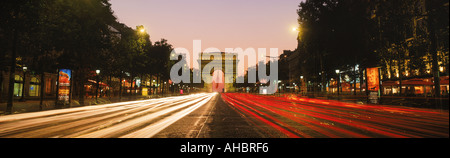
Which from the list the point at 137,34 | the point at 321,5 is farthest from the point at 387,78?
the point at 137,34

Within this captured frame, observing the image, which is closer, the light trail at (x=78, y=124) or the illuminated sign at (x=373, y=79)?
the light trail at (x=78, y=124)

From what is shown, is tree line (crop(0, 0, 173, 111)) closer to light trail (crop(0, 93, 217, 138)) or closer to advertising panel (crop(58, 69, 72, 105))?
advertising panel (crop(58, 69, 72, 105))

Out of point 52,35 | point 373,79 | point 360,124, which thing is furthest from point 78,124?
point 373,79

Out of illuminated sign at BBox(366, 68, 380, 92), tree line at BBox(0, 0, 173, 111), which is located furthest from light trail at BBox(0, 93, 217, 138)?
illuminated sign at BBox(366, 68, 380, 92)

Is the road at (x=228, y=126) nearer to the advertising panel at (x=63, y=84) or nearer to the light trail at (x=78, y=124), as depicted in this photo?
the light trail at (x=78, y=124)

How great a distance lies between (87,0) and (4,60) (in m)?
9.08

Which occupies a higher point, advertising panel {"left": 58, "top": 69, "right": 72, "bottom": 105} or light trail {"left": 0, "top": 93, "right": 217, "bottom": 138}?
advertising panel {"left": 58, "top": 69, "right": 72, "bottom": 105}

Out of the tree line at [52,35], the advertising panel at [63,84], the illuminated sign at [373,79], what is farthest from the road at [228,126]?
the illuminated sign at [373,79]

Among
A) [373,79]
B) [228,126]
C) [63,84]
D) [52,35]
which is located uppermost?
[52,35]

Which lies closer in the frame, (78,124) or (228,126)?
(228,126)

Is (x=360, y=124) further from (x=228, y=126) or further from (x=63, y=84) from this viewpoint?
(x=63, y=84)

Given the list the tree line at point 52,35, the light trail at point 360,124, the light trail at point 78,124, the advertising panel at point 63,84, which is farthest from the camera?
the advertising panel at point 63,84

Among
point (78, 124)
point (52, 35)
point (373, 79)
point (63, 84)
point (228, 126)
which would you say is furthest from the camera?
point (373, 79)

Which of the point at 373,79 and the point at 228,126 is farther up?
the point at 373,79
